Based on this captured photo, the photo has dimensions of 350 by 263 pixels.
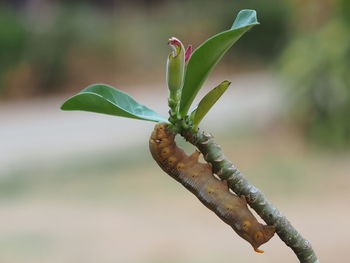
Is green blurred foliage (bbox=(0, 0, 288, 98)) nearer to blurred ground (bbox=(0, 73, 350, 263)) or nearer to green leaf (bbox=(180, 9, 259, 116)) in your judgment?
blurred ground (bbox=(0, 73, 350, 263))

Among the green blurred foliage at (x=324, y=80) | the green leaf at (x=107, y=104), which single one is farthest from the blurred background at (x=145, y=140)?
the green leaf at (x=107, y=104)

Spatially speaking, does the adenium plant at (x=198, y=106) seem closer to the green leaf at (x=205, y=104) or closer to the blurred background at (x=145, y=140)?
the green leaf at (x=205, y=104)

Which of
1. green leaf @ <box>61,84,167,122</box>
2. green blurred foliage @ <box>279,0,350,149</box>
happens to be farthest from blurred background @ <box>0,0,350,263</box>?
green leaf @ <box>61,84,167,122</box>

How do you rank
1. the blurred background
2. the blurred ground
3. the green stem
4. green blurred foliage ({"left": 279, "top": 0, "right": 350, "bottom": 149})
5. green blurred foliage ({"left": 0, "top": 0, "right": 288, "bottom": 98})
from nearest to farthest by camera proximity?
the green stem
the blurred ground
the blurred background
green blurred foliage ({"left": 279, "top": 0, "right": 350, "bottom": 149})
green blurred foliage ({"left": 0, "top": 0, "right": 288, "bottom": 98})

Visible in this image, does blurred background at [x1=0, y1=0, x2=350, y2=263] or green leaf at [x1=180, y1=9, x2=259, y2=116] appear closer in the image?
green leaf at [x1=180, y1=9, x2=259, y2=116]

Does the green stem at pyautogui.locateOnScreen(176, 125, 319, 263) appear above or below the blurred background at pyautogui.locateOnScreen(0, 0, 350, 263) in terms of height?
above

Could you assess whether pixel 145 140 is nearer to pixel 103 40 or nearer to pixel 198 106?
pixel 103 40

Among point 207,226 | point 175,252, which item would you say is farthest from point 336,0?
point 175,252

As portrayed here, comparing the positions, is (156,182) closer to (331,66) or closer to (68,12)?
(331,66)
